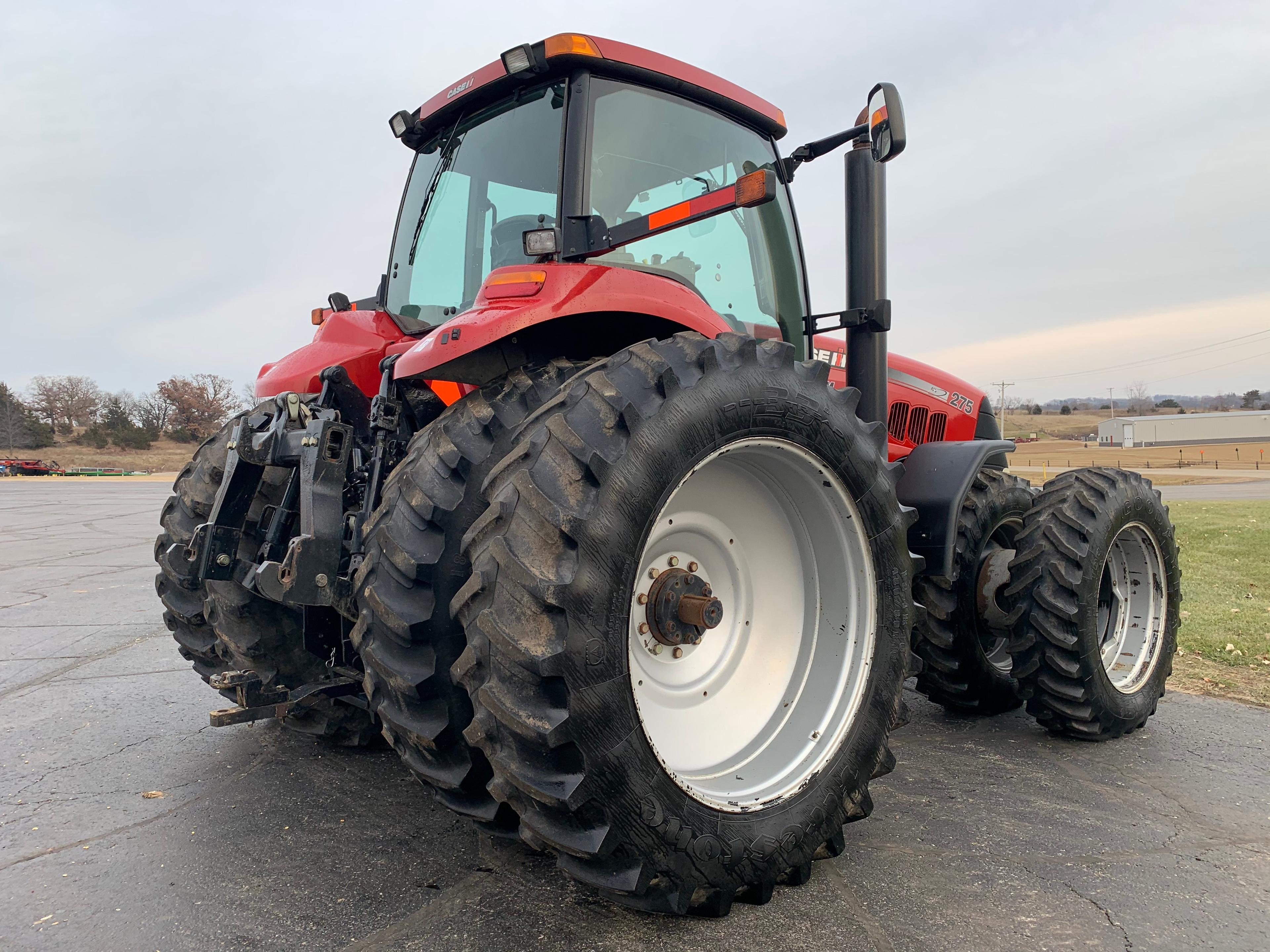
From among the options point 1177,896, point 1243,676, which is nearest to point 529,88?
point 1177,896

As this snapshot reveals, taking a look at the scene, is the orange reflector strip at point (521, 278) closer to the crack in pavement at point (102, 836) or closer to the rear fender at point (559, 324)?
the rear fender at point (559, 324)

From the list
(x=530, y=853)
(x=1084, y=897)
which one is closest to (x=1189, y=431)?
(x=1084, y=897)

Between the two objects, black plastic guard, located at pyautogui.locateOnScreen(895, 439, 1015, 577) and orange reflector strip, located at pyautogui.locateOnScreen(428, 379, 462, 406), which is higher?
orange reflector strip, located at pyautogui.locateOnScreen(428, 379, 462, 406)

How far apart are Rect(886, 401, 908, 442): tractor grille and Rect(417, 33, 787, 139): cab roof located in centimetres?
158

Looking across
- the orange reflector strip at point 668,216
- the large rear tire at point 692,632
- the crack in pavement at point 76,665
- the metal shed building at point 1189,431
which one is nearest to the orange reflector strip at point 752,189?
the orange reflector strip at point 668,216

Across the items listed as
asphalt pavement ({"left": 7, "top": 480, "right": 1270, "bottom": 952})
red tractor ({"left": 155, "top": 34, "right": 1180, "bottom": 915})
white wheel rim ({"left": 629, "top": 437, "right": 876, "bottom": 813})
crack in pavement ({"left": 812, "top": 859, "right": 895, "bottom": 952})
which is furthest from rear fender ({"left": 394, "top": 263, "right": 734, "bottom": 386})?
crack in pavement ({"left": 812, "top": 859, "right": 895, "bottom": 952})

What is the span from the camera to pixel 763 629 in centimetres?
276

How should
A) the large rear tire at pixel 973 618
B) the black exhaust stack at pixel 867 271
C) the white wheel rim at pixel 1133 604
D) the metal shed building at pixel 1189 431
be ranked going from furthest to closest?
1. the metal shed building at pixel 1189 431
2. the white wheel rim at pixel 1133 604
3. the large rear tire at pixel 973 618
4. the black exhaust stack at pixel 867 271

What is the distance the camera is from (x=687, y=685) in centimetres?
257

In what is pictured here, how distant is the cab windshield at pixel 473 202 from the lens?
2.92 m

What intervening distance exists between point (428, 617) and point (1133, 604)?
11.8ft

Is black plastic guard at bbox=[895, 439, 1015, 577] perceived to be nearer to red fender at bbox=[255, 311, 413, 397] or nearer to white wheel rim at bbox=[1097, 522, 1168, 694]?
white wheel rim at bbox=[1097, 522, 1168, 694]

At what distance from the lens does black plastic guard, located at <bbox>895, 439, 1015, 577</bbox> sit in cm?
341

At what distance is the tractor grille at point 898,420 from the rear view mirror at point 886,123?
5.33 feet
